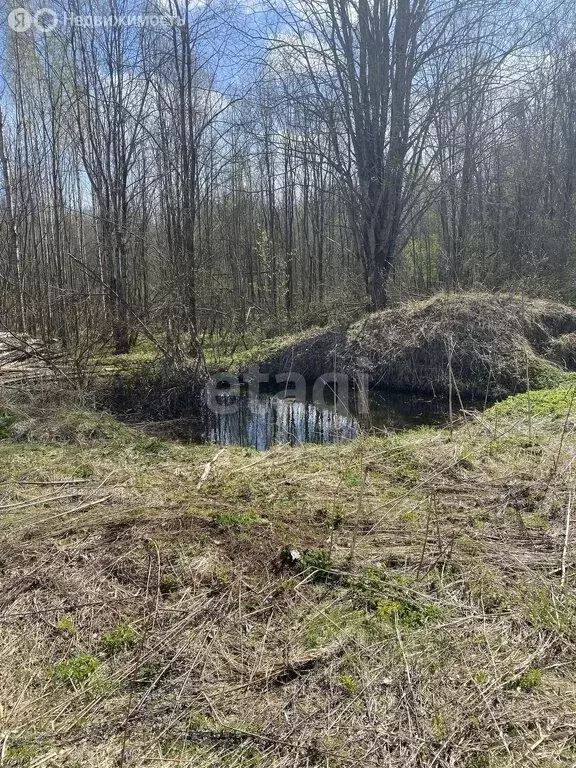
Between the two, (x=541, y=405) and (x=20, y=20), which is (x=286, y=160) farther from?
(x=541, y=405)

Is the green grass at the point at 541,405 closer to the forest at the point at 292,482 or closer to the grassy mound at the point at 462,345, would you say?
the forest at the point at 292,482

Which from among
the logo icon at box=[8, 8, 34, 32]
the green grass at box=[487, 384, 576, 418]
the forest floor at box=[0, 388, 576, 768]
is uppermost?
the logo icon at box=[8, 8, 34, 32]

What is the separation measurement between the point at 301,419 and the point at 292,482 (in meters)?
4.93

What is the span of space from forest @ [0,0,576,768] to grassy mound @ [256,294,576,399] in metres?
0.07

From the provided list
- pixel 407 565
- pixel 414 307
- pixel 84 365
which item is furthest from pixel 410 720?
pixel 414 307

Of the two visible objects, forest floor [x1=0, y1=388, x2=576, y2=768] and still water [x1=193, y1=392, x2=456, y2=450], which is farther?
still water [x1=193, y1=392, x2=456, y2=450]

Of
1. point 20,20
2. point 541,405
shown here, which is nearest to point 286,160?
point 20,20

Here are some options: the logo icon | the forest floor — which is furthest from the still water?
the logo icon

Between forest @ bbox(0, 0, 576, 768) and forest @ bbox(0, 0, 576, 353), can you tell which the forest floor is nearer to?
forest @ bbox(0, 0, 576, 768)

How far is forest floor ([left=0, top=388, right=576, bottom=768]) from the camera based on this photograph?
198cm

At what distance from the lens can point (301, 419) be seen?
31.5 feet

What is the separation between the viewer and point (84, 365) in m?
9.41

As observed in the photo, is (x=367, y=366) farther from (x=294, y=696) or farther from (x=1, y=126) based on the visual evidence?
(x=1, y=126)

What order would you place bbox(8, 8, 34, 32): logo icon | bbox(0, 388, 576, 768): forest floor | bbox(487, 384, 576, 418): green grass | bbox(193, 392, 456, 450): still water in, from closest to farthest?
1. bbox(0, 388, 576, 768): forest floor
2. bbox(487, 384, 576, 418): green grass
3. bbox(193, 392, 456, 450): still water
4. bbox(8, 8, 34, 32): logo icon
